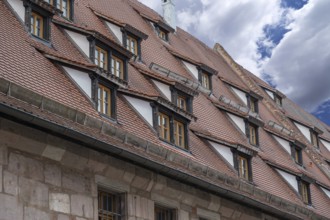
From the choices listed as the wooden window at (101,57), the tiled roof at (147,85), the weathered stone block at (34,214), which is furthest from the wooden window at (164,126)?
the weathered stone block at (34,214)

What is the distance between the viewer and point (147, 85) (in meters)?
18.1

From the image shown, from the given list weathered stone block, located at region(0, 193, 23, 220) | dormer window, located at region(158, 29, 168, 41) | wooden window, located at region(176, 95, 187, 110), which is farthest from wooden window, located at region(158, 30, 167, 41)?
weathered stone block, located at region(0, 193, 23, 220)

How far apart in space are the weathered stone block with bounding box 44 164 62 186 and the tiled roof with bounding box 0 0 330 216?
0.74 m

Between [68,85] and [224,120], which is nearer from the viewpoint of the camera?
[68,85]

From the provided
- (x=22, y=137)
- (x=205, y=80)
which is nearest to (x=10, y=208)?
(x=22, y=137)

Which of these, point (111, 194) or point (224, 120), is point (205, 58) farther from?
point (111, 194)

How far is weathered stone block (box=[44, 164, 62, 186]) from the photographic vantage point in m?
12.5

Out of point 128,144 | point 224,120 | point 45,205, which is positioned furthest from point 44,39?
point 224,120

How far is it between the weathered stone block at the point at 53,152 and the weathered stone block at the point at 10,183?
2.86 feet

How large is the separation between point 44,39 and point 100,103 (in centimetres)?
169

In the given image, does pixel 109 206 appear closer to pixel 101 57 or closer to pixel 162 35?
pixel 101 57

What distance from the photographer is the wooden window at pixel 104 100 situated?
1491 centimetres

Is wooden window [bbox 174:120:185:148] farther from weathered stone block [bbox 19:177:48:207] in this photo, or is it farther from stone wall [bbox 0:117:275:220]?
weathered stone block [bbox 19:177:48:207]

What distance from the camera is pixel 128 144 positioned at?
14.3m
